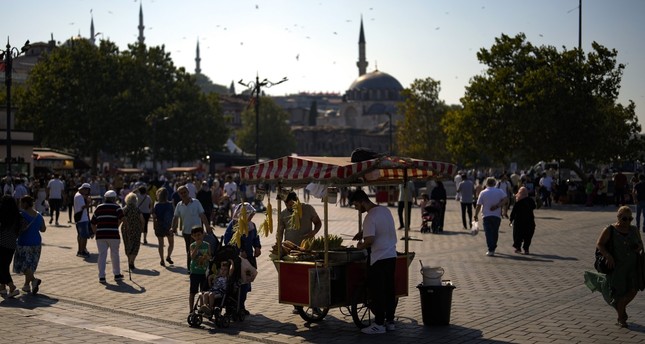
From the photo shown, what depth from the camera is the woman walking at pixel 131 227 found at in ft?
56.7

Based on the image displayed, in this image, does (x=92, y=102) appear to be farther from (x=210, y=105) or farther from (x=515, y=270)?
(x=515, y=270)

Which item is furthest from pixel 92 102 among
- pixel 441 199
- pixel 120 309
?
pixel 120 309

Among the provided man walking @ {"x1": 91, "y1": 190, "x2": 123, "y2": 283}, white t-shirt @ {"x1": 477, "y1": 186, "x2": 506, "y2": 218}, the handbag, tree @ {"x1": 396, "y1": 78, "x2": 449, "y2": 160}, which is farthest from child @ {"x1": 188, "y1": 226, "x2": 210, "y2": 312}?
tree @ {"x1": 396, "y1": 78, "x2": 449, "y2": 160}

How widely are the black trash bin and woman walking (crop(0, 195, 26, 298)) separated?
6.24 meters

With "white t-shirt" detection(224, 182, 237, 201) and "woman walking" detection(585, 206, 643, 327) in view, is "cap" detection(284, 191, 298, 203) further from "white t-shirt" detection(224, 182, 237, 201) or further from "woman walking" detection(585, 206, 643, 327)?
"white t-shirt" detection(224, 182, 237, 201)

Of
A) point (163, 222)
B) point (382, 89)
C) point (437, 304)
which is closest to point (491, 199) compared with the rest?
point (163, 222)

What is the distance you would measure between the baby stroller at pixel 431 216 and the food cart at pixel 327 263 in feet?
49.0

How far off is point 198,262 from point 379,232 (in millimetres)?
2578

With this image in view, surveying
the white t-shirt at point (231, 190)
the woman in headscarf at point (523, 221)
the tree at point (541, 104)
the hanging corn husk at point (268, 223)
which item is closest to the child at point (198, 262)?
the hanging corn husk at point (268, 223)

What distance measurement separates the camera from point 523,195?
20.9 meters

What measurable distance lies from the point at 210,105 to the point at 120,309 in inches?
2657

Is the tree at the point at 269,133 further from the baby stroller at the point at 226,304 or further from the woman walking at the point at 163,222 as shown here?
the baby stroller at the point at 226,304

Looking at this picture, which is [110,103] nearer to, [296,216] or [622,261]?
[296,216]

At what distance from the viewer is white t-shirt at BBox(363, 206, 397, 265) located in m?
11.3
